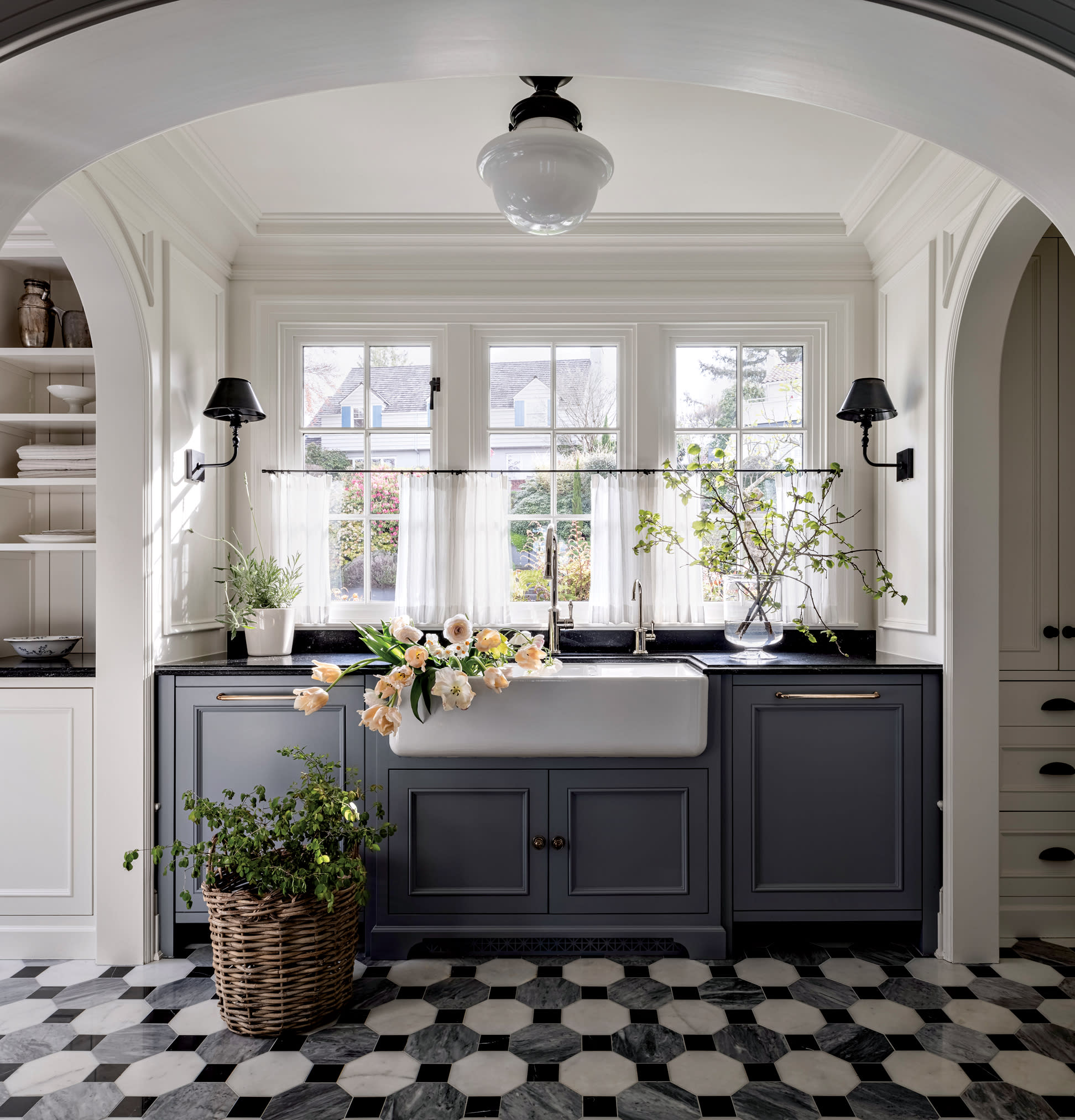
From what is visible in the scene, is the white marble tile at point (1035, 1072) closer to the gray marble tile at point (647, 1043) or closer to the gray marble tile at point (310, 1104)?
the gray marble tile at point (647, 1043)

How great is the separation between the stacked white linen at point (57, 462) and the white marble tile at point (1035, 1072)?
323cm

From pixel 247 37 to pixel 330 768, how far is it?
1.97 metres

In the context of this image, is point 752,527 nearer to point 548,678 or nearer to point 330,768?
point 548,678

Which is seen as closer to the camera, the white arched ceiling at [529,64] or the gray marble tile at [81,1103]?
the white arched ceiling at [529,64]

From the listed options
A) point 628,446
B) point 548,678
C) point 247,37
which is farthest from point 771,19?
point 628,446

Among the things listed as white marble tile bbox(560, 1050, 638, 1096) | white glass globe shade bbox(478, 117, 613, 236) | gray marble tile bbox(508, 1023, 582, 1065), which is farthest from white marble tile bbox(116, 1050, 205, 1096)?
white glass globe shade bbox(478, 117, 613, 236)

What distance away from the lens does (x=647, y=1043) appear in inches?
85.7

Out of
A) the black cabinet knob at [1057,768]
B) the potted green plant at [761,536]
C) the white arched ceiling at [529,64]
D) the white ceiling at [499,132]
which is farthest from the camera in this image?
the potted green plant at [761,536]

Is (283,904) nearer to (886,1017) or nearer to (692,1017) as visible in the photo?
(692,1017)

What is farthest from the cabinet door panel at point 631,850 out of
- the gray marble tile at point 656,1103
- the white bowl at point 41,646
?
the white bowl at point 41,646

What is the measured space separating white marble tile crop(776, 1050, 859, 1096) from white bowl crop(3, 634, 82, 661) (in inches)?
103

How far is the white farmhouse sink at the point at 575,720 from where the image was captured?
8.52 ft

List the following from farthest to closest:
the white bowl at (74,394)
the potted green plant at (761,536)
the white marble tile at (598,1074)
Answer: the potted green plant at (761,536)
the white bowl at (74,394)
the white marble tile at (598,1074)

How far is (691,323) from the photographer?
3.32 metres
